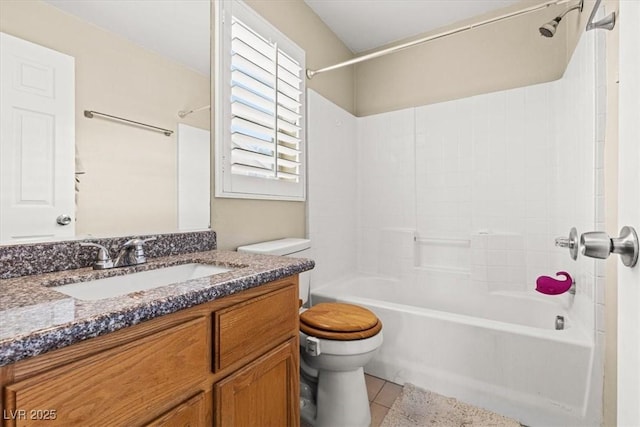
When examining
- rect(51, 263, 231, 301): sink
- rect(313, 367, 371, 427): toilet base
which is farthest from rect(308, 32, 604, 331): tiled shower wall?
rect(51, 263, 231, 301): sink

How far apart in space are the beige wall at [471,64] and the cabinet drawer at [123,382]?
2.48m

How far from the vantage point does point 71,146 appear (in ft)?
3.35

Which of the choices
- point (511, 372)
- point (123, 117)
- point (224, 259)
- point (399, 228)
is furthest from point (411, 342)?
point (123, 117)

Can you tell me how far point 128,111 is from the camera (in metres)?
1.18

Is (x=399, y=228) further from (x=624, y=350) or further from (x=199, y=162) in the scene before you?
(x=624, y=350)

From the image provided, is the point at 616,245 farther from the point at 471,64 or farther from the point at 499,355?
the point at 471,64

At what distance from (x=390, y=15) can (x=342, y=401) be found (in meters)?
2.57

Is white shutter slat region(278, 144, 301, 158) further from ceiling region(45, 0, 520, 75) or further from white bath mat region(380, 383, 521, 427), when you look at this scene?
white bath mat region(380, 383, 521, 427)

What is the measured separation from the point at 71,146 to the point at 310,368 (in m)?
1.40

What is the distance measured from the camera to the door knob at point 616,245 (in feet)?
1.42

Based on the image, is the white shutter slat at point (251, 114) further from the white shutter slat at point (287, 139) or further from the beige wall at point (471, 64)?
the beige wall at point (471, 64)

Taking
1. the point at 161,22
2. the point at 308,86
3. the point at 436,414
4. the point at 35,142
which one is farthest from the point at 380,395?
the point at 161,22

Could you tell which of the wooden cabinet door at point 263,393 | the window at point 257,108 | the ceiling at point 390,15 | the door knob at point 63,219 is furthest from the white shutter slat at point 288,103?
the wooden cabinet door at point 263,393

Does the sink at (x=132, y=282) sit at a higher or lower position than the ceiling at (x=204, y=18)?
lower
